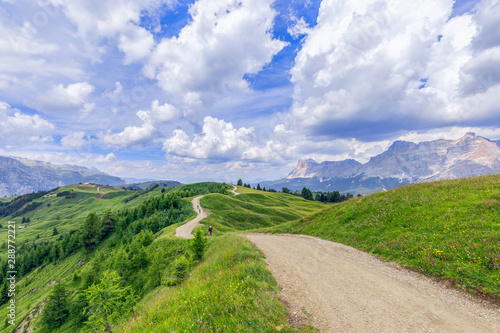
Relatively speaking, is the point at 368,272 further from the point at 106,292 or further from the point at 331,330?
the point at 106,292

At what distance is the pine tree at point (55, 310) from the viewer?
3403 centimetres

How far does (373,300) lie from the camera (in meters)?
10.3

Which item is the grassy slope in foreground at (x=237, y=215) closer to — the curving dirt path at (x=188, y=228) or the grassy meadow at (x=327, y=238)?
the curving dirt path at (x=188, y=228)

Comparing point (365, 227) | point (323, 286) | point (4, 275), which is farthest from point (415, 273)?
point (4, 275)

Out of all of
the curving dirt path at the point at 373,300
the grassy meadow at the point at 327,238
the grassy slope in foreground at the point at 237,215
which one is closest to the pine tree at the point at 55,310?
the grassy meadow at the point at 327,238

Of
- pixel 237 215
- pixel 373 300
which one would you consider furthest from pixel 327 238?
pixel 237 215

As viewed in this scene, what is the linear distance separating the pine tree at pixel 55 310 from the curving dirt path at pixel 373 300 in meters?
41.9

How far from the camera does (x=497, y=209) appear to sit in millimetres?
15578

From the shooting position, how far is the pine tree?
34031 millimetres

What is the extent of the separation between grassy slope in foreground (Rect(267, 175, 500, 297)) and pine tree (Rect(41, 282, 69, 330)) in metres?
44.2

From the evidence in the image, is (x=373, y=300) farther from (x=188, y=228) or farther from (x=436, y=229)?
(x=188, y=228)

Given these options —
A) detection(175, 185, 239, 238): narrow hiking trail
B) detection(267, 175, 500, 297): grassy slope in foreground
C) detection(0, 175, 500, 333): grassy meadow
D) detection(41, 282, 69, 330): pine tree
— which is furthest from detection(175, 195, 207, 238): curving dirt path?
detection(267, 175, 500, 297): grassy slope in foreground

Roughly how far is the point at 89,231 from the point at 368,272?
94.7 meters

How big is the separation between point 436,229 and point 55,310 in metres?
56.2
